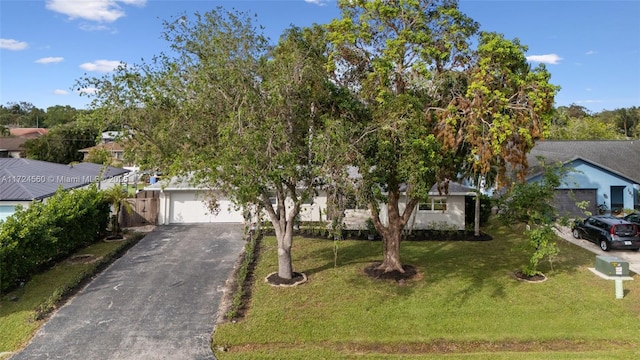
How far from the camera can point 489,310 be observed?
10.5 m

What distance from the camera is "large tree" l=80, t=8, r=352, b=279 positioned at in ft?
31.0

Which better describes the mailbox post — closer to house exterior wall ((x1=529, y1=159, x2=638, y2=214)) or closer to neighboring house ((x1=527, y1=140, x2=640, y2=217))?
neighboring house ((x1=527, y1=140, x2=640, y2=217))

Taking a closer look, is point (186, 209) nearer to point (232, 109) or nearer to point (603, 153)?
point (232, 109)

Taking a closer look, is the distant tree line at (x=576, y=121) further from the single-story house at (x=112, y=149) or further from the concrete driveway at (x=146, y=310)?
the concrete driveway at (x=146, y=310)

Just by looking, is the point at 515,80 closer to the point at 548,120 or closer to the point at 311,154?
the point at 548,120

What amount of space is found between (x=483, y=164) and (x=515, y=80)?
2.31 m

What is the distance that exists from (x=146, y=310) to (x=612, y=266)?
14103 mm

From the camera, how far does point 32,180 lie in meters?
19.2

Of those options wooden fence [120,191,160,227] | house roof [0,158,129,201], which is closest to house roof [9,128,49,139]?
house roof [0,158,129,201]

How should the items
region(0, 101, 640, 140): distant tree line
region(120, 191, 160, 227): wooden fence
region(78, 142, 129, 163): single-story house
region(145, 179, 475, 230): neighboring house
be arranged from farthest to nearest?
region(0, 101, 640, 140): distant tree line, region(120, 191, 160, 227): wooden fence, region(145, 179, 475, 230): neighboring house, region(78, 142, 129, 163): single-story house

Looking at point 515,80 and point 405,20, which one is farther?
point 405,20

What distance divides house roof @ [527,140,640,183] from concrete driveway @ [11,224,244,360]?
2119 cm

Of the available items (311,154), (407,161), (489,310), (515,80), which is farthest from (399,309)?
(515,80)

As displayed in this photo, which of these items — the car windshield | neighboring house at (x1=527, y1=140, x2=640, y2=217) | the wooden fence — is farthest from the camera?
neighboring house at (x1=527, y1=140, x2=640, y2=217)
